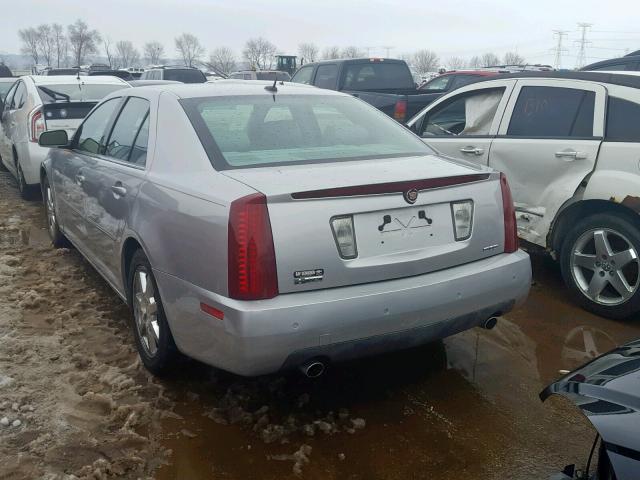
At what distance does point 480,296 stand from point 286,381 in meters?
1.18

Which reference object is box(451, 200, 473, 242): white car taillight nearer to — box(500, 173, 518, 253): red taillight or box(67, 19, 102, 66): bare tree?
box(500, 173, 518, 253): red taillight

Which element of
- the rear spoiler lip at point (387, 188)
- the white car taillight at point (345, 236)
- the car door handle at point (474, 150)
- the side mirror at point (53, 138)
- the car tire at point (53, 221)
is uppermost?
the side mirror at point (53, 138)

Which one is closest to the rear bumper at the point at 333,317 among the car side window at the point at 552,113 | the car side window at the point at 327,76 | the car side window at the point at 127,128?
the car side window at the point at 127,128

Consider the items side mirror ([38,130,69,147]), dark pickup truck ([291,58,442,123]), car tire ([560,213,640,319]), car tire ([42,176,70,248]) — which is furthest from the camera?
dark pickup truck ([291,58,442,123])

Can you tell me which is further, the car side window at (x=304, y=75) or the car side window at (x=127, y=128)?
the car side window at (x=304, y=75)

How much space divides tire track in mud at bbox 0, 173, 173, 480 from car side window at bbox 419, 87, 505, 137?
133 inches

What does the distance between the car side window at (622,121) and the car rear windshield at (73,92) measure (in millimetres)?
6438

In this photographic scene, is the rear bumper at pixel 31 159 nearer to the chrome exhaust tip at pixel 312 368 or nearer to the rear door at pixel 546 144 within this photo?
the rear door at pixel 546 144

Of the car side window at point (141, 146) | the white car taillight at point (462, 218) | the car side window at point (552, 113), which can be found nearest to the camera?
the white car taillight at point (462, 218)

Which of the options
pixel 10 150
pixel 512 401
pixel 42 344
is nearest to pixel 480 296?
pixel 512 401

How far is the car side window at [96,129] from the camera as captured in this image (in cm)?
458

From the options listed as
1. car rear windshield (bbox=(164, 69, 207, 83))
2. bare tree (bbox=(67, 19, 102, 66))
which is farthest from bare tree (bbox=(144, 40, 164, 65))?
car rear windshield (bbox=(164, 69, 207, 83))

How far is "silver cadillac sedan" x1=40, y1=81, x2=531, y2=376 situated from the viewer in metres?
2.73

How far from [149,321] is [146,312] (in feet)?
0.23
